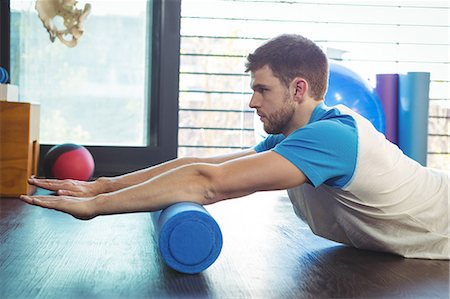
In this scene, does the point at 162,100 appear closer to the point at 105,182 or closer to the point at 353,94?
the point at 353,94

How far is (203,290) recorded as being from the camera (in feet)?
5.77

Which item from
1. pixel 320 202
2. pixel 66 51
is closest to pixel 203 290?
pixel 320 202

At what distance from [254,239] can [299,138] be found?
649 millimetres

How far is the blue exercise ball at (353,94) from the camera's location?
13.4 feet

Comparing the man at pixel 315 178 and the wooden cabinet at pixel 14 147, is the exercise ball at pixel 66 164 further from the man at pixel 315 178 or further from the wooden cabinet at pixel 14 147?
the man at pixel 315 178

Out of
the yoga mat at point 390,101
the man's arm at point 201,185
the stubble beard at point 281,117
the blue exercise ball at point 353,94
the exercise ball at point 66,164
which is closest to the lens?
the man's arm at point 201,185

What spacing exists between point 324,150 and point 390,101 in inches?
111

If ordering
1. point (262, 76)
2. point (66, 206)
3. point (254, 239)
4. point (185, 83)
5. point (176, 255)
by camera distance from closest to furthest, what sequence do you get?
point (176, 255)
point (66, 206)
point (262, 76)
point (254, 239)
point (185, 83)

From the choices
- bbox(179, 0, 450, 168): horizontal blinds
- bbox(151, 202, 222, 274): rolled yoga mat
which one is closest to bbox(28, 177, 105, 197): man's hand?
bbox(151, 202, 222, 274): rolled yoga mat

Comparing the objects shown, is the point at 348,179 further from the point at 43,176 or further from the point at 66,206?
the point at 43,176

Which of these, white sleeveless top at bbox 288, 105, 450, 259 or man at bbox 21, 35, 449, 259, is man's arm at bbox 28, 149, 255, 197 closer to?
man at bbox 21, 35, 449, 259

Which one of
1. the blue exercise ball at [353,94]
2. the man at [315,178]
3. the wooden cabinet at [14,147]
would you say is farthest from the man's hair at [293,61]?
the blue exercise ball at [353,94]

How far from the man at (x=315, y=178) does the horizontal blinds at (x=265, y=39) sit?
266 cm

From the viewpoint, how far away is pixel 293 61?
2.20m
